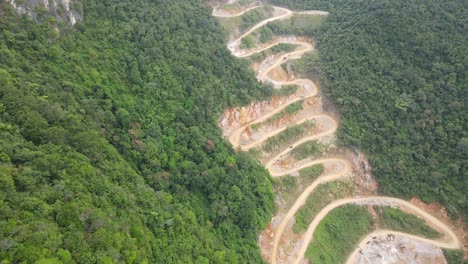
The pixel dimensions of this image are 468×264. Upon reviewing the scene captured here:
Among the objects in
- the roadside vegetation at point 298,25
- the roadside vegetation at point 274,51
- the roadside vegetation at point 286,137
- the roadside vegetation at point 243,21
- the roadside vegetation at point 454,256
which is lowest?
the roadside vegetation at point 454,256

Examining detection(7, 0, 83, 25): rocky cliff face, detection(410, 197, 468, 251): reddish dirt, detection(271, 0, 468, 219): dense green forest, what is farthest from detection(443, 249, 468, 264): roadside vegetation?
detection(7, 0, 83, 25): rocky cliff face

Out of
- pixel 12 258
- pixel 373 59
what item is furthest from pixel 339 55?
pixel 12 258

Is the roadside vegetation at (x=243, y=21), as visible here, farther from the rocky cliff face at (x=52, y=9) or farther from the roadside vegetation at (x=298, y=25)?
the rocky cliff face at (x=52, y=9)

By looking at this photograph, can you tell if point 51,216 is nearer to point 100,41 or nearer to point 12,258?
point 12,258

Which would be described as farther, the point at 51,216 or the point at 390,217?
the point at 390,217

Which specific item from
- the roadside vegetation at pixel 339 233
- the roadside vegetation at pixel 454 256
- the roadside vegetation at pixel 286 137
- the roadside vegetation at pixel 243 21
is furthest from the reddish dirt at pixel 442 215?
the roadside vegetation at pixel 243 21

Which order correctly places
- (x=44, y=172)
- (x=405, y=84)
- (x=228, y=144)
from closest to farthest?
(x=44, y=172) < (x=228, y=144) < (x=405, y=84)

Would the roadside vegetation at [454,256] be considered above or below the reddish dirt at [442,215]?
below

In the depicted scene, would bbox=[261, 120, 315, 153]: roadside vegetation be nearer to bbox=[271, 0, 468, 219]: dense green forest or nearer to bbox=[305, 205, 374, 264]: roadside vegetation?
bbox=[271, 0, 468, 219]: dense green forest
